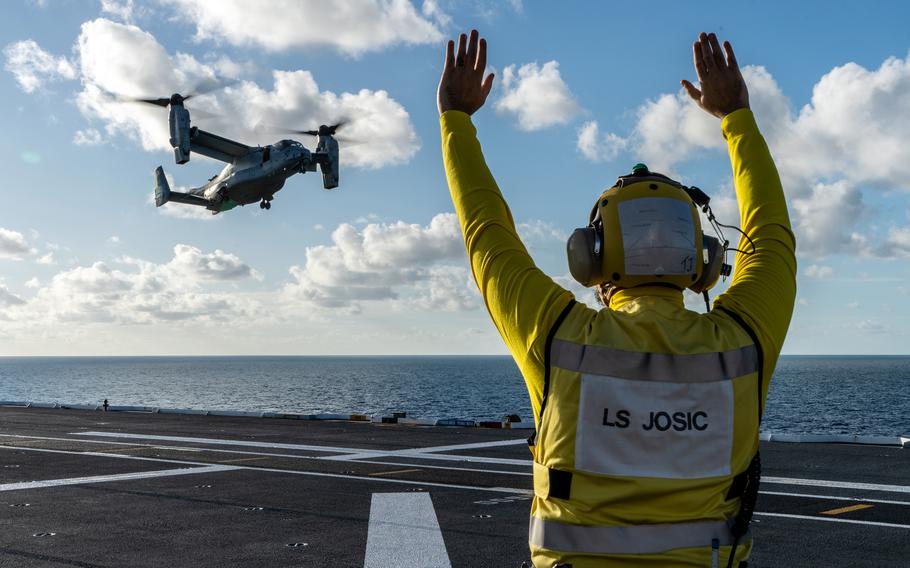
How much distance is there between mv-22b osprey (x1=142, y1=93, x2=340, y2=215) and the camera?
34.3 metres

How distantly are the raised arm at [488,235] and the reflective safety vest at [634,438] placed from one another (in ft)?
0.19

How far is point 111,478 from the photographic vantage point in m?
13.1

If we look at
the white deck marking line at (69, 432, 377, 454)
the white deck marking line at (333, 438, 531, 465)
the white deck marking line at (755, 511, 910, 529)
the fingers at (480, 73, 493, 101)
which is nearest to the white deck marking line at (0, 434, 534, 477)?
the white deck marking line at (333, 438, 531, 465)

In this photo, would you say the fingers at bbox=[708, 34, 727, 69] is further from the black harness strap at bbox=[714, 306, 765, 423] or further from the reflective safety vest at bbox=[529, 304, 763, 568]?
the reflective safety vest at bbox=[529, 304, 763, 568]

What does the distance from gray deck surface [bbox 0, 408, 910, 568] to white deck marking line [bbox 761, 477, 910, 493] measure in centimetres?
3

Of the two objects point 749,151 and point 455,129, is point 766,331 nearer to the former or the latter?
point 749,151

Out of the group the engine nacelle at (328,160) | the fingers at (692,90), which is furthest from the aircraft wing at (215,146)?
the fingers at (692,90)

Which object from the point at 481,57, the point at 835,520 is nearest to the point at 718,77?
the point at 481,57

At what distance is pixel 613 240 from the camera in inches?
92.4

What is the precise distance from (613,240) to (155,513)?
920 cm

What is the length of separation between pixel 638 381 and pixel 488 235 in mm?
589

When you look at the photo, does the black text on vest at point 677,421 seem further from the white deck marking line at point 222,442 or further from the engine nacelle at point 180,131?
the engine nacelle at point 180,131

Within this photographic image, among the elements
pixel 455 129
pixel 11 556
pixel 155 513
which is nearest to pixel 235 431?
pixel 155 513

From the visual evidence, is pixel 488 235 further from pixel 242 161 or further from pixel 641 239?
pixel 242 161
